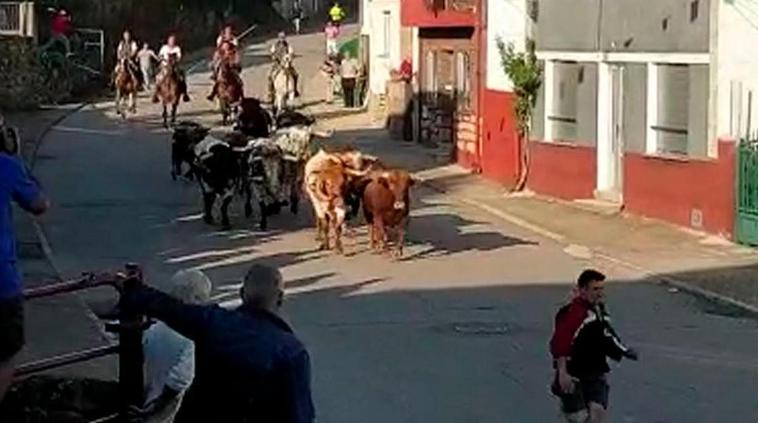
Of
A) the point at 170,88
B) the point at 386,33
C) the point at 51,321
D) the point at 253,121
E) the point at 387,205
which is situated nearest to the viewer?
the point at 51,321

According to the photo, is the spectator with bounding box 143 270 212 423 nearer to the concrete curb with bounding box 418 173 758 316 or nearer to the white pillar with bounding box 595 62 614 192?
the concrete curb with bounding box 418 173 758 316

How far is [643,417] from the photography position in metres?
14.4

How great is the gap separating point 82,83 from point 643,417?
156 ft

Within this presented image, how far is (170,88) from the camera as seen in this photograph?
157 ft

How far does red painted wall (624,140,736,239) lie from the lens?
86.8ft

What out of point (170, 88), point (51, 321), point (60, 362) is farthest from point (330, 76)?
point (60, 362)

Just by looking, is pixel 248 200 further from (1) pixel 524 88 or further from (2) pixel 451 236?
(1) pixel 524 88

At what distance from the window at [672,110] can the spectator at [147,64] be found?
99.5 ft

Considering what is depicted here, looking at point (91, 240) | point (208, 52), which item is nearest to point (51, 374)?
point (91, 240)

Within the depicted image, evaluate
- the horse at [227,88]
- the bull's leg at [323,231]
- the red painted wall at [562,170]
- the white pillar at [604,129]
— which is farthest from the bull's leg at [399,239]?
the horse at [227,88]

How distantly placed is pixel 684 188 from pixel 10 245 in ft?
64.0

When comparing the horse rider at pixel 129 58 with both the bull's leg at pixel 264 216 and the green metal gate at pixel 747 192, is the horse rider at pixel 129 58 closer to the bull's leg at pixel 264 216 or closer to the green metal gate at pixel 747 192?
the bull's leg at pixel 264 216

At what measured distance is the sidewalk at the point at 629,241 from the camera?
22641 mm

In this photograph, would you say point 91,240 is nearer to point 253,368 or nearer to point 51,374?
point 51,374
